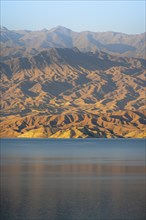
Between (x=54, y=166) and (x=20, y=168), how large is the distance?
1040cm

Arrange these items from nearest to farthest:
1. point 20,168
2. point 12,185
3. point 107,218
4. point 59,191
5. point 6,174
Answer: point 107,218, point 59,191, point 12,185, point 6,174, point 20,168

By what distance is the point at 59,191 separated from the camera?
3233 inches

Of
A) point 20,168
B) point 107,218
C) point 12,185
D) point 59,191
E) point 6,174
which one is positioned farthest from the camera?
point 20,168

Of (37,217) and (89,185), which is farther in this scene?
(89,185)

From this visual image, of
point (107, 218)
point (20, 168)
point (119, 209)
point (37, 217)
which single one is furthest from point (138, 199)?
point (20, 168)

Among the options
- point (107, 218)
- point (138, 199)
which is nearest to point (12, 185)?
point (138, 199)

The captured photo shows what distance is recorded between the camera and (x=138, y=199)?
72.4m

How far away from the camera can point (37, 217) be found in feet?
199

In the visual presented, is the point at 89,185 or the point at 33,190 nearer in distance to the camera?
the point at 33,190

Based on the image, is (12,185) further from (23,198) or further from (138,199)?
(138,199)

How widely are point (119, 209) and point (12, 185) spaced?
90.7 ft

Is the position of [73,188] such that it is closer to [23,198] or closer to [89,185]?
[89,185]

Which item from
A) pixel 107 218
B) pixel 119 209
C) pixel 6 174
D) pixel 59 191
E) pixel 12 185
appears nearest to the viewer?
pixel 107 218

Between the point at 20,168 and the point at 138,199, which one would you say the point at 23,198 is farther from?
the point at 20,168
